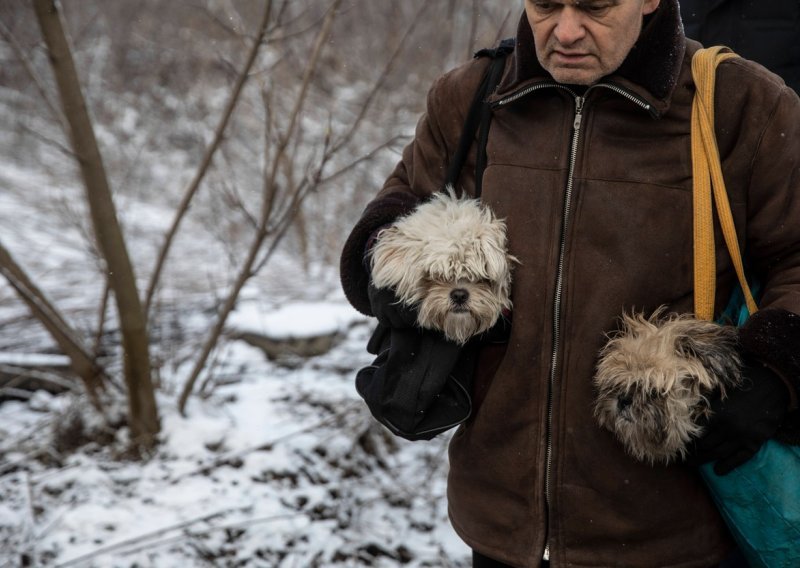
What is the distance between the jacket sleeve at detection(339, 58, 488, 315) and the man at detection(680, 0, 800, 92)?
2.71 ft

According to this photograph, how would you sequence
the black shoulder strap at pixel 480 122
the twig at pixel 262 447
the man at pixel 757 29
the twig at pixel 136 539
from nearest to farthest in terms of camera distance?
the black shoulder strap at pixel 480 122, the man at pixel 757 29, the twig at pixel 136 539, the twig at pixel 262 447

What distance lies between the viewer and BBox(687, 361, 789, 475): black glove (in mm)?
1595

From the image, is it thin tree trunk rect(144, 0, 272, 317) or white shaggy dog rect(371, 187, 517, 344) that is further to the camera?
thin tree trunk rect(144, 0, 272, 317)

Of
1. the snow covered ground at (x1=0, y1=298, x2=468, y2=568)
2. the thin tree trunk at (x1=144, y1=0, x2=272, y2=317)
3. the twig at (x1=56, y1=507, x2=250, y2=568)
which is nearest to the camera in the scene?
the twig at (x1=56, y1=507, x2=250, y2=568)

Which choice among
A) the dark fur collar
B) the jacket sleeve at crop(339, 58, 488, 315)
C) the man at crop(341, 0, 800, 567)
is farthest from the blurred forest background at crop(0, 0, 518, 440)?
the dark fur collar

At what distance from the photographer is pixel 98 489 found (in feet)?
11.6

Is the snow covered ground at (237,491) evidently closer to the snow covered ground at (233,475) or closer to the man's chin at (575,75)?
the snow covered ground at (233,475)

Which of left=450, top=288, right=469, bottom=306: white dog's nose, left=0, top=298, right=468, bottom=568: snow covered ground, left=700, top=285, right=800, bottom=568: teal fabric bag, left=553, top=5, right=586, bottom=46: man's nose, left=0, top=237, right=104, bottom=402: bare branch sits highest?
left=553, top=5, right=586, bottom=46: man's nose

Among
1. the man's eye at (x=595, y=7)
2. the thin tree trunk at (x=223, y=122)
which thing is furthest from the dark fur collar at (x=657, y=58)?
the thin tree trunk at (x=223, y=122)

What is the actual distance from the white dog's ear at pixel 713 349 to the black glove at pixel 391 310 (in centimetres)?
62

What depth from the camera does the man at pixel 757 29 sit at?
216cm

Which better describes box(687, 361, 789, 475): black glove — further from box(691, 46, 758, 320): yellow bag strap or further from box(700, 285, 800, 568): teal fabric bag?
box(691, 46, 758, 320): yellow bag strap

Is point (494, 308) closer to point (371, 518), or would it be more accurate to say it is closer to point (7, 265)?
point (371, 518)

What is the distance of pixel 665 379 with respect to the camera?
5.31 feet
